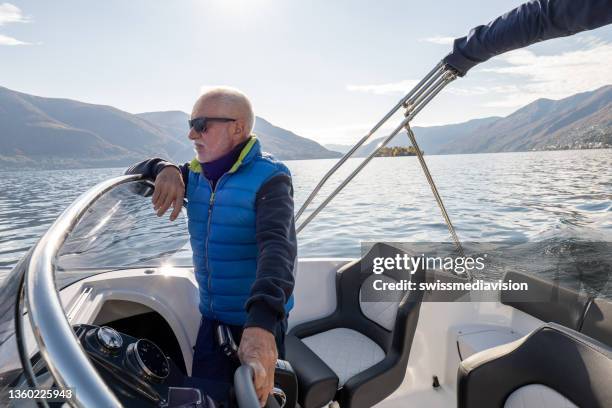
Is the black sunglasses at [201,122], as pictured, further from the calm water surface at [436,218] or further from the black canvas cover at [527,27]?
the calm water surface at [436,218]

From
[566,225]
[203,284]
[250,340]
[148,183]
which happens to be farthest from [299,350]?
[566,225]

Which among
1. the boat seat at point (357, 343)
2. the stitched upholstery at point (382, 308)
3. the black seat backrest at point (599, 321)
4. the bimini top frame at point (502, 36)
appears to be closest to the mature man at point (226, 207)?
the boat seat at point (357, 343)

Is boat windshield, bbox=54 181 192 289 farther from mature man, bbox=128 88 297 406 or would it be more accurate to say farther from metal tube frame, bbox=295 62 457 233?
metal tube frame, bbox=295 62 457 233

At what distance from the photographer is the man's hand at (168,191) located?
4.78 feet

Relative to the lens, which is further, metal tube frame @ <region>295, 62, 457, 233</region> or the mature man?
metal tube frame @ <region>295, 62, 457, 233</region>

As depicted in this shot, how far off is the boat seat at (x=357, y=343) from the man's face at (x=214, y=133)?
1.27 meters

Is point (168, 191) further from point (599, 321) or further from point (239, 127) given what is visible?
point (599, 321)

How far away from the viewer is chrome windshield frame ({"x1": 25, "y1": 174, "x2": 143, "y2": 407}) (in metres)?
0.54

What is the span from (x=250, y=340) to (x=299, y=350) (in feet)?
4.84

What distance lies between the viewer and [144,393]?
845 mm

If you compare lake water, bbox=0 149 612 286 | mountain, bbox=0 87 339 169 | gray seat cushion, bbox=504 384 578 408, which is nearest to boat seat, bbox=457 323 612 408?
gray seat cushion, bbox=504 384 578 408

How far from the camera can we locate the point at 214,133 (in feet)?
4.57

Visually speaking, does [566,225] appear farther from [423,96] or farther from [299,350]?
[299,350]

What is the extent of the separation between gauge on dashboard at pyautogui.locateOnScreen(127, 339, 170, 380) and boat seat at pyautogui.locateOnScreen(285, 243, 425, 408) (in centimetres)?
120
